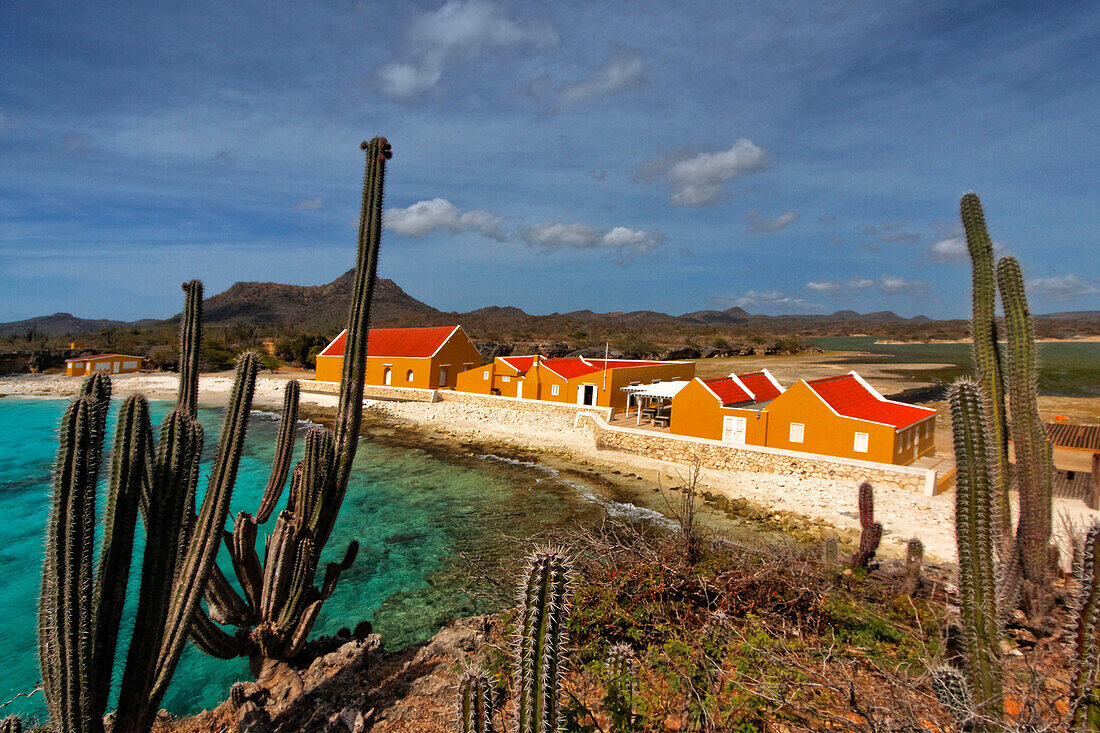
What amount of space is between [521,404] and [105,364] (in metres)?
37.9

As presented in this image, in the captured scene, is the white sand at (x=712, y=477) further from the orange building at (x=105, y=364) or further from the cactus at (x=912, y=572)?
the orange building at (x=105, y=364)

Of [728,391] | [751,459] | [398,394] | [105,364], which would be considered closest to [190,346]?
[751,459]

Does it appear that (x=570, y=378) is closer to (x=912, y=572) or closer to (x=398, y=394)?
(x=398, y=394)

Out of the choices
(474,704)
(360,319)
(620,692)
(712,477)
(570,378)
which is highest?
(360,319)

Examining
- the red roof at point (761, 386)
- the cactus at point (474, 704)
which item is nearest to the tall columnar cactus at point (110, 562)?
the cactus at point (474, 704)

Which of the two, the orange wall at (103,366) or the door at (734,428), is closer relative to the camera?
the door at (734,428)

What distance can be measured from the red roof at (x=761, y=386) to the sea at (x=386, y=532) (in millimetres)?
7696

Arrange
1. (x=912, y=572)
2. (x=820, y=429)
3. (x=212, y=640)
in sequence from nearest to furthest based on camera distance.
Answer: (x=212, y=640)
(x=912, y=572)
(x=820, y=429)

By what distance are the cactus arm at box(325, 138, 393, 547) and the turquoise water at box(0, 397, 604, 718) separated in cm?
261

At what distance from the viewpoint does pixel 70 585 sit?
11.1 ft

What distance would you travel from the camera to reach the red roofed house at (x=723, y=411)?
55.8 feet

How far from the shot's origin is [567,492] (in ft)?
51.4

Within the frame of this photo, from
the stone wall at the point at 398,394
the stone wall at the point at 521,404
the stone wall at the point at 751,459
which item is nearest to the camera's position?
the stone wall at the point at 751,459

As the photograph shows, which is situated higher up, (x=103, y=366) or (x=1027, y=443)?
(x=1027, y=443)
